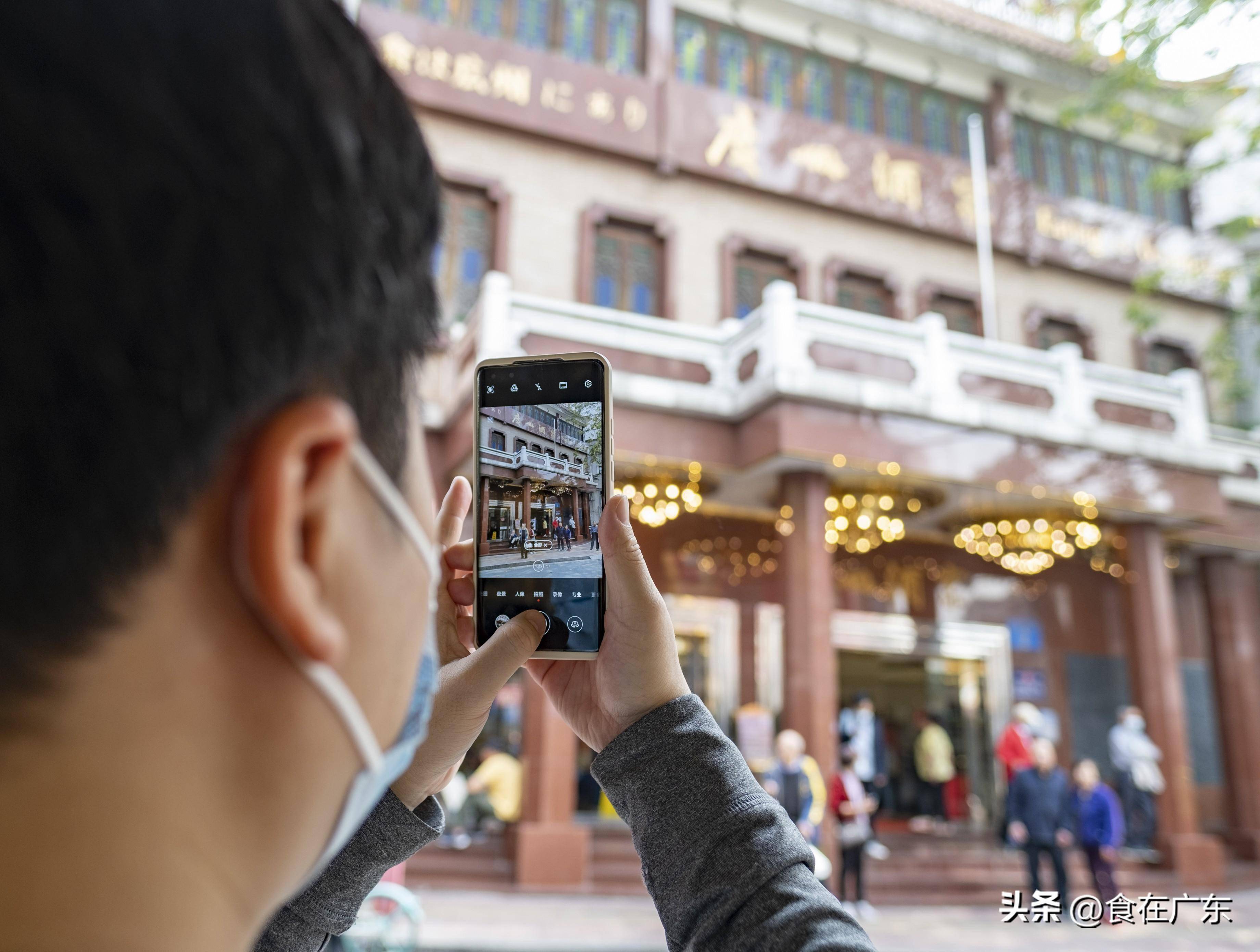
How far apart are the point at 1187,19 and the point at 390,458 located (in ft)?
13.5

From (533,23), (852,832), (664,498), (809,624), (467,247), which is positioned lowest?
(852,832)

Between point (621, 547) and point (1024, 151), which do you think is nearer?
point (621, 547)

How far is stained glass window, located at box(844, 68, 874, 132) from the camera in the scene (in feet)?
27.7

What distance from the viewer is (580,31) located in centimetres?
774

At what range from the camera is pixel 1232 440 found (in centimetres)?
833

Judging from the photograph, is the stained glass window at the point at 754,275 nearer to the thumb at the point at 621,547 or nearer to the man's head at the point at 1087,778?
the man's head at the point at 1087,778

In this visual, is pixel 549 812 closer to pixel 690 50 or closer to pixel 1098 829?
pixel 1098 829

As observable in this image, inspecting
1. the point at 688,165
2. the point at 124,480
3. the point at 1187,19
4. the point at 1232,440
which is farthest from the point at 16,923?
the point at 1232,440

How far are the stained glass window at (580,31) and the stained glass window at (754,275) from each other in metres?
2.19

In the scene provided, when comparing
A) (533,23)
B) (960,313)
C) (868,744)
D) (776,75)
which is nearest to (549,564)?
(868,744)

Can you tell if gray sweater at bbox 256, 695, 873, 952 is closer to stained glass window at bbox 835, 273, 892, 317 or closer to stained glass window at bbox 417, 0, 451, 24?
stained glass window at bbox 417, 0, 451, 24

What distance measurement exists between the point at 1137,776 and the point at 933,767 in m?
1.60

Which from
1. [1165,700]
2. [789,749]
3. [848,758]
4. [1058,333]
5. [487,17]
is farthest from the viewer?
[1058,333]

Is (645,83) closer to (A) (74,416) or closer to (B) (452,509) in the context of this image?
(B) (452,509)
